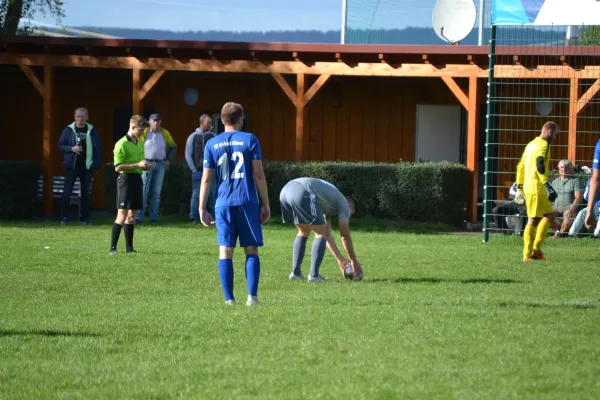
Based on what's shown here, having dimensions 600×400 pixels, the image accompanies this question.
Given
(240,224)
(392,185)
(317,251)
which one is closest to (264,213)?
(240,224)

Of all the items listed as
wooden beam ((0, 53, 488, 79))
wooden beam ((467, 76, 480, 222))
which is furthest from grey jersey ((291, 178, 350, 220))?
wooden beam ((0, 53, 488, 79))

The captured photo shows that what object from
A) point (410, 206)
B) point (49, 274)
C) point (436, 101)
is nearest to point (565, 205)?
point (410, 206)

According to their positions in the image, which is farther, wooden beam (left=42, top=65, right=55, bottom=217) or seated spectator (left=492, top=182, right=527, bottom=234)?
wooden beam (left=42, top=65, right=55, bottom=217)

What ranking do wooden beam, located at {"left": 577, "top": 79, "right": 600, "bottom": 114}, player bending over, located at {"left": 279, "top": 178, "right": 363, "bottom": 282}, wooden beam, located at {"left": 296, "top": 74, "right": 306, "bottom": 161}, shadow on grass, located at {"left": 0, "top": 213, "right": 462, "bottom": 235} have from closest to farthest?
player bending over, located at {"left": 279, "top": 178, "right": 363, "bottom": 282}, wooden beam, located at {"left": 577, "top": 79, "right": 600, "bottom": 114}, shadow on grass, located at {"left": 0, "top": 213, "right": 462, "bottom": 235}, wooden beam, located at {"left": 296, "top": 74, "right": 306, "bottom": 161}

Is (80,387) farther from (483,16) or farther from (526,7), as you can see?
(483,16)

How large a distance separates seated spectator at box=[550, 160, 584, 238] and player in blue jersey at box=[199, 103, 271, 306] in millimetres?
9984

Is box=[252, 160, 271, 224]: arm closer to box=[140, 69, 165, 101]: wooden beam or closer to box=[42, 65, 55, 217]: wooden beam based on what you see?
box=[140, 69, 165, 101]: wooden beam

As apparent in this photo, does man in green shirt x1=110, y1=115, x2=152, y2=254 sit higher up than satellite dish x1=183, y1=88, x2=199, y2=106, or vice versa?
satellite dish x1=183, y1=88, x2=199, y2=106

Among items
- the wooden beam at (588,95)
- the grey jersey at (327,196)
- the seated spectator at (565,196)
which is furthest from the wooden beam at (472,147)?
the grey jersey at (327,196)

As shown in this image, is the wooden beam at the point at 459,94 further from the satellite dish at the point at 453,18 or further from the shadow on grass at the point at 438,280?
the shadow on grass at the point at 438,280

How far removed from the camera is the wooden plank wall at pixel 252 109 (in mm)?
25672

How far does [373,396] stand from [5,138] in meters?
22.3

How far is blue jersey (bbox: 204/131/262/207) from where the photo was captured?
955 cm

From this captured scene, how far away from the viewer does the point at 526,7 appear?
57.7 ft
